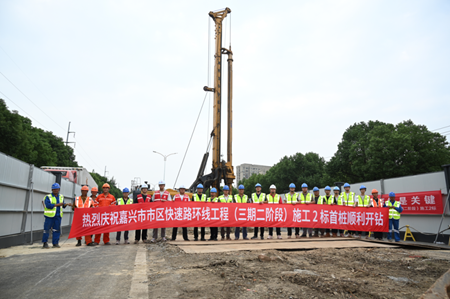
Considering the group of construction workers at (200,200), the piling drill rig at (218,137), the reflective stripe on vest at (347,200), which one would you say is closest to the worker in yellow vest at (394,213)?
the group of construction workers at (200,200)

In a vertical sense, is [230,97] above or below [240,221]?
above

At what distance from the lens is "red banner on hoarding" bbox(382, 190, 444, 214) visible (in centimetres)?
1282

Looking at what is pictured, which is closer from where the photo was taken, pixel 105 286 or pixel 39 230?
pixel 105 286

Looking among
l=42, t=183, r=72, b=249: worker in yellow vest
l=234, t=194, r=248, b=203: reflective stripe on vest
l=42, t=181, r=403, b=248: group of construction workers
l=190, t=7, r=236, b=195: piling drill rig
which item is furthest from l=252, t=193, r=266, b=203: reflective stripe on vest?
l=42, t=183, r=72, b=249: worker in yellow vest

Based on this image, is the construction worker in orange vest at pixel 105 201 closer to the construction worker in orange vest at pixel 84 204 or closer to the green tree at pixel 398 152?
the construction worker in orange vest at pixel 84 204

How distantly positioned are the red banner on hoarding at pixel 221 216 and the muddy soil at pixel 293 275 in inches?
102

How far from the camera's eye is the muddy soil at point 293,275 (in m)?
4.30

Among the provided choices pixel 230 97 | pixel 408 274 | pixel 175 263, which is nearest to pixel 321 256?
pixel 408 274

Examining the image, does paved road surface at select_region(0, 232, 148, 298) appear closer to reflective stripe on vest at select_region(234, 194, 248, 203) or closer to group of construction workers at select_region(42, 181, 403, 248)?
group of construction workers at select_region(42, 181, 403, 248)

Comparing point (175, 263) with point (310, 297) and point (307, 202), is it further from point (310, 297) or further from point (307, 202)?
point (307, 202)

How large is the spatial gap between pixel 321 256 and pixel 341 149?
3457 cm

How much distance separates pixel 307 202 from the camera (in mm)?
11586

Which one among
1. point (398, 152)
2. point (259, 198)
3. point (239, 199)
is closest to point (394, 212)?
point (259, 198)

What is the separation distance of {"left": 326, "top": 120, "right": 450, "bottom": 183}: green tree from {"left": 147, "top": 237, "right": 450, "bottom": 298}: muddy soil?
2532cm
